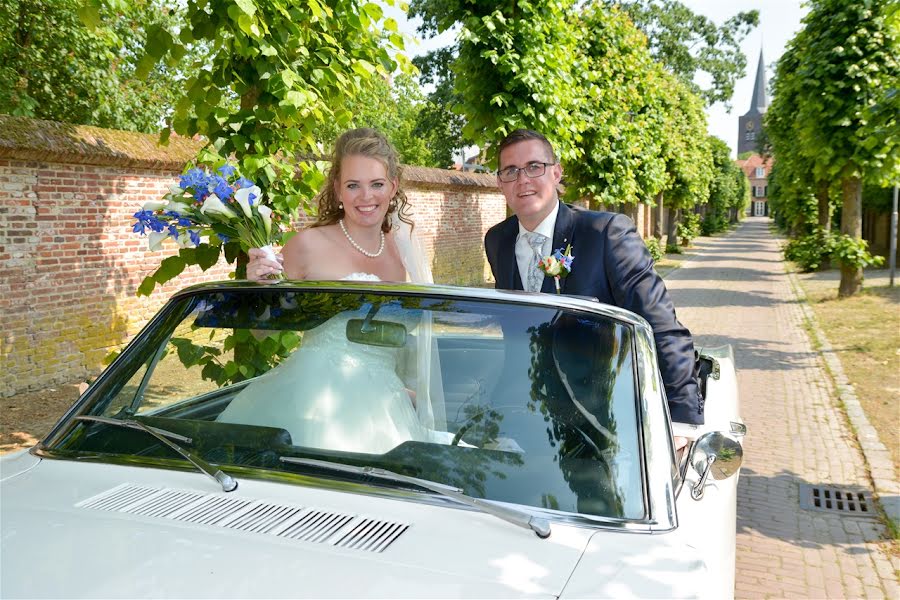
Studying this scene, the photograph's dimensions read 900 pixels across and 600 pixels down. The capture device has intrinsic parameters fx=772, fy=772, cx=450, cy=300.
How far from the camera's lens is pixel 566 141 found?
1245 cm

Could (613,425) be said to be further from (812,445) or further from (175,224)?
(812,445)

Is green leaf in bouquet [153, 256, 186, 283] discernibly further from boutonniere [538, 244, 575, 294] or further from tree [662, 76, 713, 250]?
tree [662, 76, 713, 250]

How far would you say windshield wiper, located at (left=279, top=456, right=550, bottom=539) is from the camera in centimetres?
185

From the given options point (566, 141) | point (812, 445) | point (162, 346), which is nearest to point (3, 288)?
point (162, 346)

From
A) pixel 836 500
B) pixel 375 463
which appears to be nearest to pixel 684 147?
pixel 836 500

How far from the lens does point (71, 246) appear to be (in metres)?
7.86

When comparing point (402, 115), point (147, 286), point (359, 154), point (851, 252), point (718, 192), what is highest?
point (402, 115)

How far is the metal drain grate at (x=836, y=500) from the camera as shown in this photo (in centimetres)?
543

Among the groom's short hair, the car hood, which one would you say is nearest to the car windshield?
the car hood

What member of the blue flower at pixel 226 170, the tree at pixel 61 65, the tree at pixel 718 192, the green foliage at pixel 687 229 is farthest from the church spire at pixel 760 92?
the blue flower at pixel 226 170

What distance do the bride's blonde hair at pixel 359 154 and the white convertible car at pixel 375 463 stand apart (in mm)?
1450

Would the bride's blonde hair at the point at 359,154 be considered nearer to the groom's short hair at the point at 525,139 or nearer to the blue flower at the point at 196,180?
the groom's short hair at the point at 525,139

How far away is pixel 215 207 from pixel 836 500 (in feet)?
15.9

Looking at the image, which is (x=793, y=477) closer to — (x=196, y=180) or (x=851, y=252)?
(x=196, y=180)
